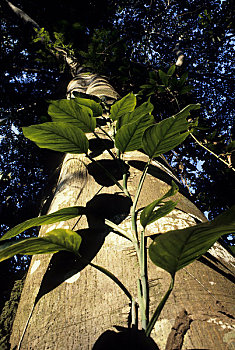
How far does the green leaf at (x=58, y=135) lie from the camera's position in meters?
0.54

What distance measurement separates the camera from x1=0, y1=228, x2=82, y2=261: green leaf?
0.34m

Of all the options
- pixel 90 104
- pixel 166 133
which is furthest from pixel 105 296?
pixel 90 104

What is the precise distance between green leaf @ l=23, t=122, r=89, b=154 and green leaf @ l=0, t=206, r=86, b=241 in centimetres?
18

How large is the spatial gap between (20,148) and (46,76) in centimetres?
160

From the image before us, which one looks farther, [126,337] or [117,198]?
[117,198]

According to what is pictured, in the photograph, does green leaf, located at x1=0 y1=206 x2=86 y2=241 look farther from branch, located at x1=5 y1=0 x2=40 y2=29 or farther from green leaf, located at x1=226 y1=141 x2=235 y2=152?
branch, located at x1=5 y1=0 x2=40 y2=29

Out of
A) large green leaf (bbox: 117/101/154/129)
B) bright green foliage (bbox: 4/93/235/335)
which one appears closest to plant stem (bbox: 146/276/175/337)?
bright green foliage (bbox: 4/93/235/335)

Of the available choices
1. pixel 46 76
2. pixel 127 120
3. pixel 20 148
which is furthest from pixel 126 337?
pixel 46 76

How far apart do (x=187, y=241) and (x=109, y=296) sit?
0.20m

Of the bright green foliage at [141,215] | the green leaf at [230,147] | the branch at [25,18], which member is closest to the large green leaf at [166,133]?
the bright green foliage at [141,215]

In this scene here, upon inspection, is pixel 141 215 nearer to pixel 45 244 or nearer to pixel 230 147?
pixel 45 244

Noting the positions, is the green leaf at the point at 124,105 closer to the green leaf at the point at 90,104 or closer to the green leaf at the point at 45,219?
the green leaf at the point at 90,104

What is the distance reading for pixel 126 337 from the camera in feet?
1.04

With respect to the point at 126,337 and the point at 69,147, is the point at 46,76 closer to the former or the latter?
the point at 69,147
